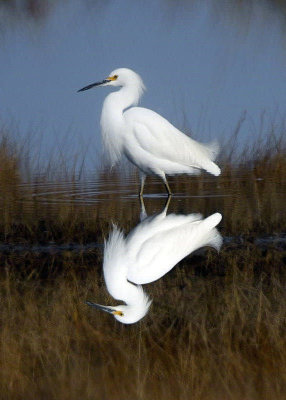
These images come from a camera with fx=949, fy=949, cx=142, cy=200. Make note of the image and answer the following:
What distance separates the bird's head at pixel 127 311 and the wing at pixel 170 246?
0.66m

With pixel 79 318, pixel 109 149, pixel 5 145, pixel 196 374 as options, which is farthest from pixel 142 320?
pixel 5 145

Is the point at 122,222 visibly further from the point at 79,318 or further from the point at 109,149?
the point at 79,318

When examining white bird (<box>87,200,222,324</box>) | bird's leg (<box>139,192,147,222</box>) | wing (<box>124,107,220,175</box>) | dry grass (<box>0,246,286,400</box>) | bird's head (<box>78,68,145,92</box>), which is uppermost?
bird's head (<box>78,68,145,92</box>)

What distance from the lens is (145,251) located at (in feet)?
19.6

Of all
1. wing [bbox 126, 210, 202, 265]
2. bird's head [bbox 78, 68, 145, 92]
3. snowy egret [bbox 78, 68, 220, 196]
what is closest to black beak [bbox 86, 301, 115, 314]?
wing [bbox 126, 210, 202, 265]

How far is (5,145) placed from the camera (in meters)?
10.4

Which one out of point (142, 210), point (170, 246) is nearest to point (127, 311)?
point (170, 246)

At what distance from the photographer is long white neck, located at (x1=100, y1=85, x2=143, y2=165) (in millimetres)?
8508

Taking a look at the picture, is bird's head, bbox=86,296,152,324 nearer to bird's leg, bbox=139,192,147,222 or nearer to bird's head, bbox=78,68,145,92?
bird's leg, bbox=139,192,147,222

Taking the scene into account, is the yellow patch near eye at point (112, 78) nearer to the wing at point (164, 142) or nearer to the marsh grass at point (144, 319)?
the wing at point (164, 142)

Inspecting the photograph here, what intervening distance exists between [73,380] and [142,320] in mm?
962

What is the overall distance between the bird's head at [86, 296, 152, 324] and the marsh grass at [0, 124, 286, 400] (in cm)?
5

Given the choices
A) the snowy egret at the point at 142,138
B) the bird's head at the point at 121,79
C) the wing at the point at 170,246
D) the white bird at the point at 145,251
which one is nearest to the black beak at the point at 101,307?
the white bird at the point at 145,251

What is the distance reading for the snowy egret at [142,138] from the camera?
8.42 m
